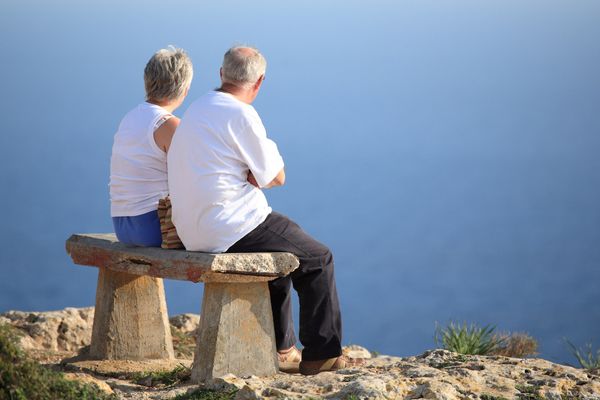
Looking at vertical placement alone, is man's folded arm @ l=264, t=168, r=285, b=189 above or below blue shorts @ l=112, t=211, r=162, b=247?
above

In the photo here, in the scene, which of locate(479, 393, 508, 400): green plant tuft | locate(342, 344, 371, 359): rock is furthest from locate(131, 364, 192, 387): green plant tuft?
locate(342, 344, 371, 359): rock

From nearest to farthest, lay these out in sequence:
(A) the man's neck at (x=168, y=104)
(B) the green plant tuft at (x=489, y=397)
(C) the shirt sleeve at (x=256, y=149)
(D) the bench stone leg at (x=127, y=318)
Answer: (B) the green plant tuft at (x=489, y=397) → (C) the shirt sleeve at (x=256, y=149) → (A) the man's neck at (x=168, y=104) → (D) the bench stone leg at (x=127, y=318)

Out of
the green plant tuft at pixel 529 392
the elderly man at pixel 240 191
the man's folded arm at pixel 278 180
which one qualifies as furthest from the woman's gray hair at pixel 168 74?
the green plant tuft at pixel 529 392

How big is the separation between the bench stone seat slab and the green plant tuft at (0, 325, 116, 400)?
1233 mm

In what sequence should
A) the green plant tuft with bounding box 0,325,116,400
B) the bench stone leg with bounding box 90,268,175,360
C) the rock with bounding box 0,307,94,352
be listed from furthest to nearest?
the rock with bounding box 0,307,94,352 < the bench stone leg with bounding box 90,268,175,360 < the green plant tuft with bounding box 0,325,116,400

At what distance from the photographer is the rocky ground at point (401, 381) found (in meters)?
5.58

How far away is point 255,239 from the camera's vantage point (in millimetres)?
6223

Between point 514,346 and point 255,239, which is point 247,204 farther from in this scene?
point 514,346

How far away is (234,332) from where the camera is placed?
6211 mm

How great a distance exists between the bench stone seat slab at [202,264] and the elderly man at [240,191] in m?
0.12

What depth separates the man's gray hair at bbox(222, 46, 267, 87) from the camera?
6086 mm

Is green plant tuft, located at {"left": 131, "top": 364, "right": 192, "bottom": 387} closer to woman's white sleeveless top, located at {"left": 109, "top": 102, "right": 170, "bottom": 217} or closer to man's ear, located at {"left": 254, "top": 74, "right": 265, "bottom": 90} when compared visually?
woman's white sleeveless top, located at {"left": 109, "top": 102, "right": 170, "bottom": 217}

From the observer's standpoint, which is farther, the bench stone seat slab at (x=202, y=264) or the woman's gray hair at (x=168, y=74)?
the woman's gray hair at (x=168, y=74)

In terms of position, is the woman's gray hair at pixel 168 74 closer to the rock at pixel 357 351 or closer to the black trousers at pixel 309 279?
the black trousers at pixel 309 279
